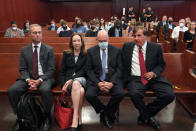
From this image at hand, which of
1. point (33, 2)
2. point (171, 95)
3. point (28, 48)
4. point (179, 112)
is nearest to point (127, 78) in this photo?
point (171, 95)

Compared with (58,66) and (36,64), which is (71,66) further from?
(36,64)

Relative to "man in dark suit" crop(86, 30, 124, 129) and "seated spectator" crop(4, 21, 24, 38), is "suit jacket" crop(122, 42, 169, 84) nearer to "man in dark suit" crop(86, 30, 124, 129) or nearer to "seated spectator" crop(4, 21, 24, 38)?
"man in dark suit" crop(86, 30, 124, 129)

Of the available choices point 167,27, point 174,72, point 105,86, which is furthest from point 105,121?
point 167,27

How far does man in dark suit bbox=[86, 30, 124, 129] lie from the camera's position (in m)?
2.33

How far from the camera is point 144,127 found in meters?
2.36

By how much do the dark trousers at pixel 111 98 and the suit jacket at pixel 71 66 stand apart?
0.32 metres

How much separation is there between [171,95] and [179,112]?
0.70 m

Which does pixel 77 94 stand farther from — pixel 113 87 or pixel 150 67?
pixel 150 67

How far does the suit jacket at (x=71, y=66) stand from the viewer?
255cm

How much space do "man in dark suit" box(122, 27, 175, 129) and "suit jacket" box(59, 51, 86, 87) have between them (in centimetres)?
65

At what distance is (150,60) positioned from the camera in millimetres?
2465

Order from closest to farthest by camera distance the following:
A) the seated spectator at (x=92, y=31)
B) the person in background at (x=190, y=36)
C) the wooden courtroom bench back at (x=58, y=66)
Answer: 1. the wooden courtroom bench back at (x=58, y=66)
2. the seated spectator at (x=92, y=31)
3. the person in background at (x=190, y=36)

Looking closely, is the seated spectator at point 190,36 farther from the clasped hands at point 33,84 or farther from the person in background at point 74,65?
the clasped hands at point 33,84

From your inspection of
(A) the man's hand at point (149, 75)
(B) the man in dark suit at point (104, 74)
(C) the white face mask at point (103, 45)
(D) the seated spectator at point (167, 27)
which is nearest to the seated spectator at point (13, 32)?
(B) the man in dark suit at point (104, 74)
